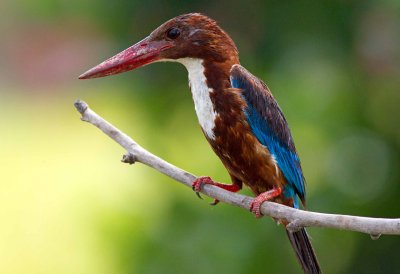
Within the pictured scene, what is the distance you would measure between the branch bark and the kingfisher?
91 millimetres

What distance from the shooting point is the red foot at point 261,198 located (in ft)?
7.28

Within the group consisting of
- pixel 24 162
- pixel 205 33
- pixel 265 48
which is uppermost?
pixel 205 33

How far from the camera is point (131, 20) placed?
3131 millimetres

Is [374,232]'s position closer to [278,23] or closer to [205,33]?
[205,33]

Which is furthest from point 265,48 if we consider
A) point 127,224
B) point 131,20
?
point 127,224

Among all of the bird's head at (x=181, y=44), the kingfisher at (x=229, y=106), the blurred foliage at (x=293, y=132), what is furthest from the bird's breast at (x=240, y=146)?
the blurred foliage at (x=293, y=132)

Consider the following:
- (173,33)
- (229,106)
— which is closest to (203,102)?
(229,106)

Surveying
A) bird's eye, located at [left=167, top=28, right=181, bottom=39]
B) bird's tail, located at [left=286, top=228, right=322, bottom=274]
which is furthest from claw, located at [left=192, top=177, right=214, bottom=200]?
bird's eye, located at [left=167, top=28, right=181, bottom=39]

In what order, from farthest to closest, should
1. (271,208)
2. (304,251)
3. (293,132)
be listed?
(293,132) → (304,251) → (271,208)

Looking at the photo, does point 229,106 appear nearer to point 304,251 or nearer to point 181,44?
point 181,44

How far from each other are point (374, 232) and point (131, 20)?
1541mm

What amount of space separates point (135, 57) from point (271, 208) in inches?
19.8

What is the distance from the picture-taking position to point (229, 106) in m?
2.35

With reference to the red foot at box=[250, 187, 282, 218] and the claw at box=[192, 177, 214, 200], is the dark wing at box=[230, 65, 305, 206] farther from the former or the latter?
the claw at box=[192, 177, 214, 200]
